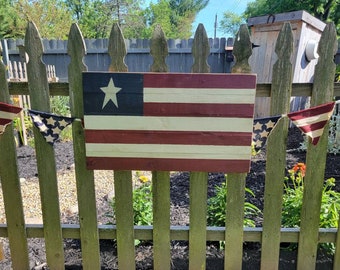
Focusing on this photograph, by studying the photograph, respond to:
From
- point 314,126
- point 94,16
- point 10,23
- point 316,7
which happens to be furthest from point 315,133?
point 94,16

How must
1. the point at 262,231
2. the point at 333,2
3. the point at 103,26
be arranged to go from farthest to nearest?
the point at 103,26 → the point at 333,2 → the point at 262,231

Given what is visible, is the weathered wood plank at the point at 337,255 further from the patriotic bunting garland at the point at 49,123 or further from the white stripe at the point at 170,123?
the patriotic bunting garland at the point at 49,123

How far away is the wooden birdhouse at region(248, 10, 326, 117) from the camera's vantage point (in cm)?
639

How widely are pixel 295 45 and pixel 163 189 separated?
18.9ft

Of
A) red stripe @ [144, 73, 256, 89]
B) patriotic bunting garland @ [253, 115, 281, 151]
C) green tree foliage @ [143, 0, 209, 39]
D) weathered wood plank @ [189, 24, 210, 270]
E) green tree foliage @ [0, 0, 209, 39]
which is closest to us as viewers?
red stripe @ [144, 73, 256, 89]

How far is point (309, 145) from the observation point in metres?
1.82

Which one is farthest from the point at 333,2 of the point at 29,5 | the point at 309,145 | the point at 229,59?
the point at 309,145

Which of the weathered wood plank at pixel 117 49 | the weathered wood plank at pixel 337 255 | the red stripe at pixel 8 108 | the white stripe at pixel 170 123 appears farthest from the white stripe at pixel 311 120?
the red stripe at pixel 8 108

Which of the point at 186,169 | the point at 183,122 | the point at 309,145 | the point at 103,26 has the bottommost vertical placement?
the point at 186,169

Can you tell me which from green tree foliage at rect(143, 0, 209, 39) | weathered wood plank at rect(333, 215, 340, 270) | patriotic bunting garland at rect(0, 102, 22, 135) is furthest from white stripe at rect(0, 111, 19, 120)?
green tree foliage at rect(143, 0, 209, 39)

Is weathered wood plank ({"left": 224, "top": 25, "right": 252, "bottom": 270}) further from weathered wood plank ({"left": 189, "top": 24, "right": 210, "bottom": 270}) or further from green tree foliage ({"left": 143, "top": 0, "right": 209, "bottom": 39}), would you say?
green tree foliage ({"left": 143, "top": 0, "right": 209, "bottom": 39})

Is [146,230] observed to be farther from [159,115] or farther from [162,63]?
[162,63]

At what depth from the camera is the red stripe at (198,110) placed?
1.71 metres

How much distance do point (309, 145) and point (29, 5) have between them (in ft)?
55.5
